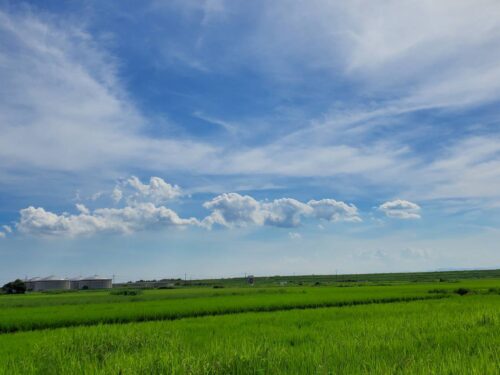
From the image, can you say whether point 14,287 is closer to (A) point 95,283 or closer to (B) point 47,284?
(B) point 47,284

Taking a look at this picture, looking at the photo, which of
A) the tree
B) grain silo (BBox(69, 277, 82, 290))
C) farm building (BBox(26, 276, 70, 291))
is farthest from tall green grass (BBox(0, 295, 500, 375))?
grain silo (BBox(69, 277, 82, 290))

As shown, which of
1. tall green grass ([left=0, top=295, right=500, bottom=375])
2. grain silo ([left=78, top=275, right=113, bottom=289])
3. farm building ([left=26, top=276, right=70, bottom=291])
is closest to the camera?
tall green grass ([left=0, top=295, right=500, bottom=375])

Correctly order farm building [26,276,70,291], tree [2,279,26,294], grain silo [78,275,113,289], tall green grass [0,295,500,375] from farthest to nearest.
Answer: grain silo [78,275,113,289] < farm building [26,276,70,291] < tree [2,279,26,294] < tall green grass [0,295,500,375]

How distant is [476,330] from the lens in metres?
9.72

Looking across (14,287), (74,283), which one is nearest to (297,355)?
(14,287)

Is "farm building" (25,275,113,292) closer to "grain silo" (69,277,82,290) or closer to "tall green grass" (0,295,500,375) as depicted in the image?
"grain silo" (69,277,82,290)

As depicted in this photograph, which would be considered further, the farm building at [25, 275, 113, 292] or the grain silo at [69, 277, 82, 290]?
the grain silo at [69, 277, 82, 290]

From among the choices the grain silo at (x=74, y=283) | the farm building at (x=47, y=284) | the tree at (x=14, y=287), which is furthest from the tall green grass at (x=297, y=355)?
the grain silo at (x=74, y=283)

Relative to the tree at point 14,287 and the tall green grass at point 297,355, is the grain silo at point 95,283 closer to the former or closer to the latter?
the tree at point 14,287

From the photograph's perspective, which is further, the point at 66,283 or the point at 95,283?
the point at 95,283

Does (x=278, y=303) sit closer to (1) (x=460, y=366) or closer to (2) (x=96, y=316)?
(2) (x=96, y=316)

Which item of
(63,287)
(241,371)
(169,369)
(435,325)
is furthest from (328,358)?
(63,287)

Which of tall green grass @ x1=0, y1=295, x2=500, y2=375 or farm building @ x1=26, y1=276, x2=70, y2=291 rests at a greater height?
tall green grass @ x1=0, y1=295, x2=500, y2=375

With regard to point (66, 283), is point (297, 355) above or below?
above
